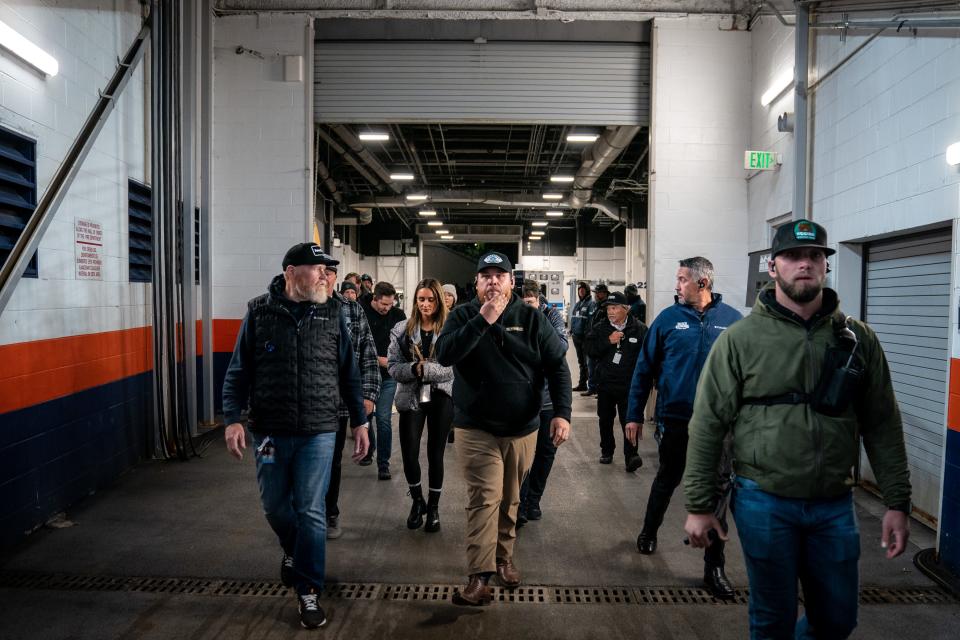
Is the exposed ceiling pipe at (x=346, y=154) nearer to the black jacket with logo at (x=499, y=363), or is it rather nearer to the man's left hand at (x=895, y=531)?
the black jacket with logo at (x=499, y=363)

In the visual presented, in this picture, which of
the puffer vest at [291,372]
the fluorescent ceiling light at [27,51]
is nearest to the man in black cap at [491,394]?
the puffer vest at [291,372]

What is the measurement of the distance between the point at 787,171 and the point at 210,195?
6.30m

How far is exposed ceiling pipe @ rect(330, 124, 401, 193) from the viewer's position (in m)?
11.2

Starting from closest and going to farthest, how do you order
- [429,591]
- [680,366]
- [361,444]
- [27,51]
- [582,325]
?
[361,444] → [429,591] → [680,366] → [27,51] → [582,325]

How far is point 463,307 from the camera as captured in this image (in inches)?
137

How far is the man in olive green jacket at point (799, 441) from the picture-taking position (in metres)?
2.16

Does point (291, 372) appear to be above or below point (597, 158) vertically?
below

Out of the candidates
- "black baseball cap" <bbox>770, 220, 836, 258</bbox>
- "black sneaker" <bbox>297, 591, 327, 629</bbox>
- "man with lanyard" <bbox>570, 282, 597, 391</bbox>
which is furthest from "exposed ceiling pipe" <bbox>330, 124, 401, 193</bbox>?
"black baseball cap" <bbox>770, 220, 836, 258</bbox>

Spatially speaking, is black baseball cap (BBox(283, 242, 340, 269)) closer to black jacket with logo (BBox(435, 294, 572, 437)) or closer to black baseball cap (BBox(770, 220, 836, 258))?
black jacket with logo (BBox(435, 294, 572, 437))

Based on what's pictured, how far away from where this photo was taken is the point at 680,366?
149 inches

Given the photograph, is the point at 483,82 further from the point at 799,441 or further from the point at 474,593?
the point at 799,441

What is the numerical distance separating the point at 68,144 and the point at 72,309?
1196 mm

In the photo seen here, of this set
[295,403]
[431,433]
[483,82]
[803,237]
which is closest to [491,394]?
[295,403]

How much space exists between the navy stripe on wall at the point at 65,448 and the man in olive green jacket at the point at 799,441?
4114 millimetres
